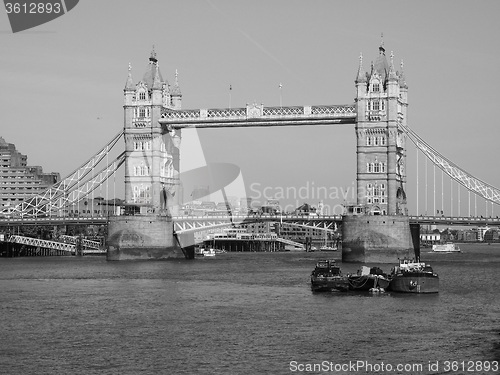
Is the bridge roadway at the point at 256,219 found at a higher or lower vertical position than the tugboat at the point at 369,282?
higher

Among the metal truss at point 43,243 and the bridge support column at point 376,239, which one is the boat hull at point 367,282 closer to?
the bridge support column at point 376,239

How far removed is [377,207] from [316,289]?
43.3 meters

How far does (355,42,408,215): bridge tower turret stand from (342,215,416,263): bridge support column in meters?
4.21

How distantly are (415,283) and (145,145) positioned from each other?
199 ft

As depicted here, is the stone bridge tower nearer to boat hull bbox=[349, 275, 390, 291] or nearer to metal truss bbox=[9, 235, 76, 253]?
metal truss bbox=[9, 235, 76, 253]

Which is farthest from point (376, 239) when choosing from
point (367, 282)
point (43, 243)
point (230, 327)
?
point (43, 243)

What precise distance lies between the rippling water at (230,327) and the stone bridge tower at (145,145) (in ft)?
135

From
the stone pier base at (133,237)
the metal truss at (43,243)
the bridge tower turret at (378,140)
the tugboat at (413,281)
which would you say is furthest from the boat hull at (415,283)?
the metal truss at (43,243)

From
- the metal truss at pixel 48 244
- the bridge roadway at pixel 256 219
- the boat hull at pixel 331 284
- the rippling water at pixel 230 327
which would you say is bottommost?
the rippling water at pixel 230 327

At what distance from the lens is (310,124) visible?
112 meters

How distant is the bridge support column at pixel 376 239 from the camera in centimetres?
10569

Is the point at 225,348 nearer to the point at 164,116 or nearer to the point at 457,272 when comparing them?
the point at 457,272

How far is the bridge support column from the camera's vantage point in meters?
106

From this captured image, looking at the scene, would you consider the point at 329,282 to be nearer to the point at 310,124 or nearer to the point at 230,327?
the point at 230,327
